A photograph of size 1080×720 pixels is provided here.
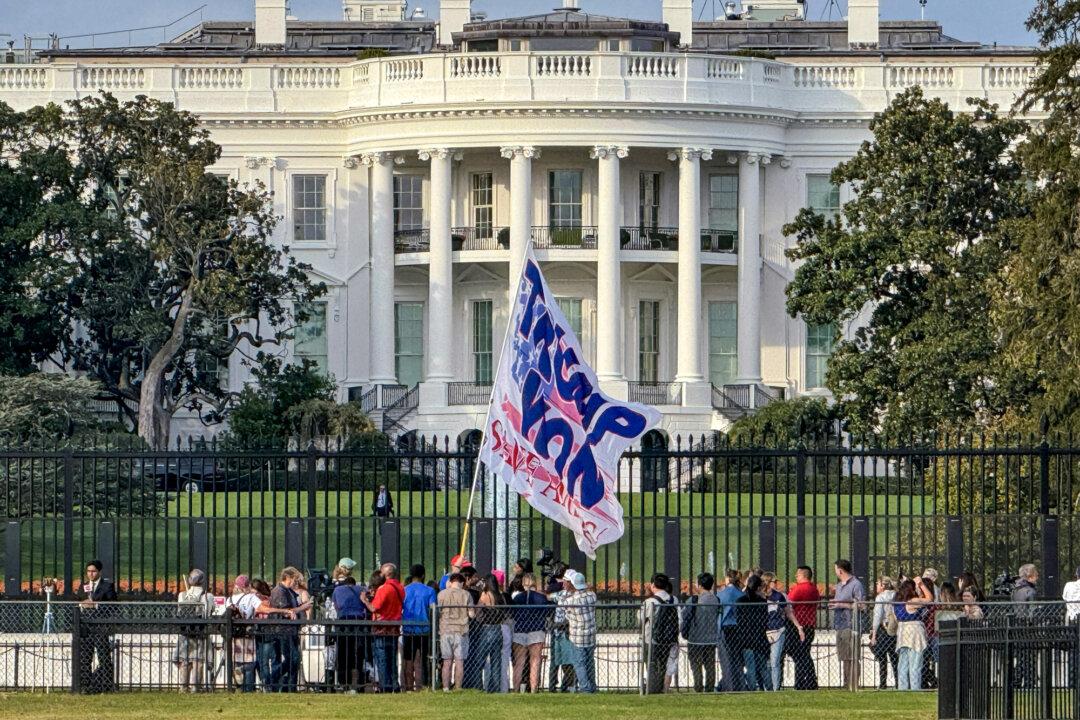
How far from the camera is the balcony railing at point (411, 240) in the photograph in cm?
7406

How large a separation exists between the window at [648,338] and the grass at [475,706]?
143ft

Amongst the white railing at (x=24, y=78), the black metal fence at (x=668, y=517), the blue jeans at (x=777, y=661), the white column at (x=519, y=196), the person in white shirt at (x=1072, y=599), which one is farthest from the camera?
the white railing at (x=24, y=78)

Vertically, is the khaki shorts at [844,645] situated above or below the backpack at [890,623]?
below

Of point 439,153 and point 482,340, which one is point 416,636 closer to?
point 439,153

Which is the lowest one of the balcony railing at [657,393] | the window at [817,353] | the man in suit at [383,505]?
the man in suit at [383,505]

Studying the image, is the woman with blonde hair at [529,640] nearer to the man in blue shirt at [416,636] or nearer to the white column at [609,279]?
the man in blue shirt at [416,636]

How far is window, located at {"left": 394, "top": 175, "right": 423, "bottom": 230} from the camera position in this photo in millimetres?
74938

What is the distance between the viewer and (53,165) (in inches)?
2552

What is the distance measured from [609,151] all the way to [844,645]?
4096 centimetres

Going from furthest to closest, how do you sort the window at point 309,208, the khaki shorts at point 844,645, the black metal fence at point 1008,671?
the window at point 309,208
the khaki shorts at point 844,645
the black metal fence at point 1008,671

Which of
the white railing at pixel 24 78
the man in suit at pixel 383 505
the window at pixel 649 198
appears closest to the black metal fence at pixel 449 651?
the man in suit at pixel 383 505

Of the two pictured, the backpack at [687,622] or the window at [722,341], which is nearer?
the backpack at [687,622]

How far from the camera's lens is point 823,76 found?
75625 millimetres

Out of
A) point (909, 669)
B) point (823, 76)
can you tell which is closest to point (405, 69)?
point (823, 76)
